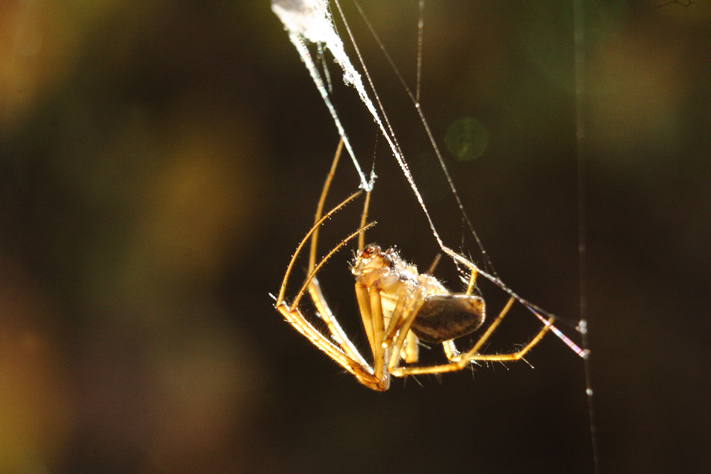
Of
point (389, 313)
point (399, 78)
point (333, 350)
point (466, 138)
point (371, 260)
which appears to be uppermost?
point (399, 78)

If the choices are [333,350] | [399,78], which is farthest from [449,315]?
[399,78]

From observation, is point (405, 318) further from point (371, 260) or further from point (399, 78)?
point (399, 78)

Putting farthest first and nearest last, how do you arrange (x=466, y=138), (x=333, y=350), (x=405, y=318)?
(x=466, y=138) < (x=333, y=350) < (x=405, y=318)

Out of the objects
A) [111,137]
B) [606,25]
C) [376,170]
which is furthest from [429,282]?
[111,137]

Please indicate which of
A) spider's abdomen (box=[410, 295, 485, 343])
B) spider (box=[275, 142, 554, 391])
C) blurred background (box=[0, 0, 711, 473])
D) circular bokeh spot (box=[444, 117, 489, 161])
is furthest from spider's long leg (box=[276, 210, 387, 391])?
circular bokeh spot (box=[444, 117, 489, 161])

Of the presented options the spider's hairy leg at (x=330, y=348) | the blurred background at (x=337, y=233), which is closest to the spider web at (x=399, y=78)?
the blurred background at (x=337, y=233)

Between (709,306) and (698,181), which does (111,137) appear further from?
(709,306)
